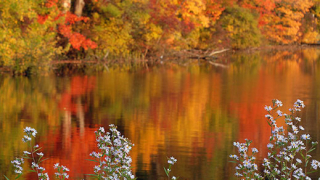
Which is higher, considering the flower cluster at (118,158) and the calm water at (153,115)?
the flower cluster at (118,158)

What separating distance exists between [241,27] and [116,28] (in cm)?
2092

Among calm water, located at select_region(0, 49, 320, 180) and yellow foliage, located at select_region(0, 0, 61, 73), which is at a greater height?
yellow foliage, located at select_region(0, 0, 61, 73)

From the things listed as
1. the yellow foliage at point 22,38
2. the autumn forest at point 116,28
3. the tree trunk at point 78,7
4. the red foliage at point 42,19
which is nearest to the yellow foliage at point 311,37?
the autumn forest at point 116,28

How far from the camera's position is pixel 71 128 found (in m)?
13.5

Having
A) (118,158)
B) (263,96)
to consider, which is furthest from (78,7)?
(118,158)

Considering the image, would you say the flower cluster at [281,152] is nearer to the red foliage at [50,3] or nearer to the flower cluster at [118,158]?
the flower cluster at [118,158]

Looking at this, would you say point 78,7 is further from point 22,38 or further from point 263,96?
point 263,96

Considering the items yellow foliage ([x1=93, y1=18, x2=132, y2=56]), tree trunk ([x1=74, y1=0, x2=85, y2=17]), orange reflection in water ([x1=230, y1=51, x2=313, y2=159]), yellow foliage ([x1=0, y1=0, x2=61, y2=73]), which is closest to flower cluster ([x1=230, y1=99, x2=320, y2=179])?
orange reflection in water ([x1=230, y1=51, x2=313, y2=159])

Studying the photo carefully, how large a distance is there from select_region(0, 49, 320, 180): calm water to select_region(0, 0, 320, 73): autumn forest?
1.82 meters

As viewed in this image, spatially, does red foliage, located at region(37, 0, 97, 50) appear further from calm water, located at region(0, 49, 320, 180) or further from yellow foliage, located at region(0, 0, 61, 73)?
calm water, located at region(0, 49, 320, 180)

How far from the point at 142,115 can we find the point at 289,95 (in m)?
6.75

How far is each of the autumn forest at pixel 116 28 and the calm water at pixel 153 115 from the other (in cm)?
182

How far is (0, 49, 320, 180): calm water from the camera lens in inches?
403

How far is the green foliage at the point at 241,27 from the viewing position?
53906 mm
